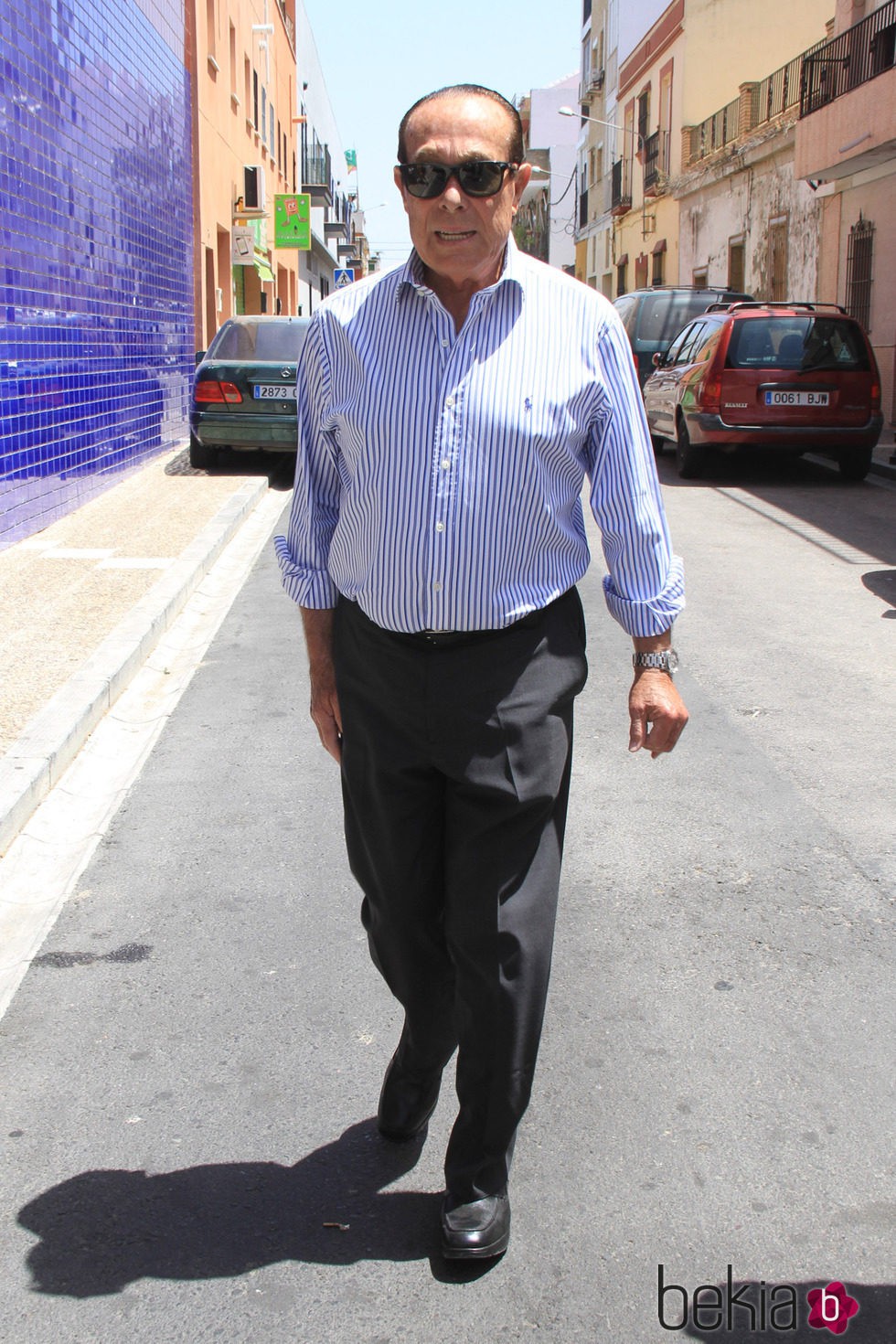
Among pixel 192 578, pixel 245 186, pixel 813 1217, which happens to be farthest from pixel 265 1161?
pixel 245 186

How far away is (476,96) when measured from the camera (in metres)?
2.37

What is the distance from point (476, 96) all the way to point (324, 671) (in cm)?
105

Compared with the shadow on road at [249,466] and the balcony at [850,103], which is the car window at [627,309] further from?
the shadow on road at [249,466]

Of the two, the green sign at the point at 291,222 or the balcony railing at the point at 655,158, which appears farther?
the balcony railing at the point at 655,158

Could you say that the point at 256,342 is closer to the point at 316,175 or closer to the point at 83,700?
the point at 83,700

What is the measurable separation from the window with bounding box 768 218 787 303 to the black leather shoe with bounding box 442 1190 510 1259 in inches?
1001

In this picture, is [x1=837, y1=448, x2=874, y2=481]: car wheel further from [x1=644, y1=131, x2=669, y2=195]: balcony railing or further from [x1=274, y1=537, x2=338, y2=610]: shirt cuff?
[x1=644, y1=131, x2=669, y2=195]: balcony railing

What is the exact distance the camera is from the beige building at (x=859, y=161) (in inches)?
717

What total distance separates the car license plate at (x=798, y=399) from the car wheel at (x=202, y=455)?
566cm

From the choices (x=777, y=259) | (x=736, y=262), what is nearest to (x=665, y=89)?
(x=736, y=262)

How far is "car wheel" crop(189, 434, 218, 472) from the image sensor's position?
1474 cm

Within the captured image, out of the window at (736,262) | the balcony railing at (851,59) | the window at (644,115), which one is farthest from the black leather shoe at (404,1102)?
the window at (644,115)

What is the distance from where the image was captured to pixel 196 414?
14.0 metres

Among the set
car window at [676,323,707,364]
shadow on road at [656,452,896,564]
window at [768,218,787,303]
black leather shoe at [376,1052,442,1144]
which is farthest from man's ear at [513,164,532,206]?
window at [768,218,787,303]
